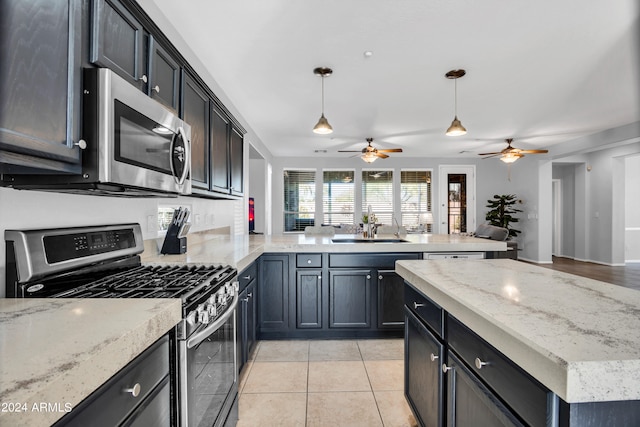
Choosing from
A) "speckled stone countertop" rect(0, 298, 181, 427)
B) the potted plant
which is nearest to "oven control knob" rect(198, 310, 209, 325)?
"speckled stone countertop" rect(0, 298, 181, 427)

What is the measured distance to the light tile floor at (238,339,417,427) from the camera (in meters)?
1.84

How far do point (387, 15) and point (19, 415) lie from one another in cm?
264

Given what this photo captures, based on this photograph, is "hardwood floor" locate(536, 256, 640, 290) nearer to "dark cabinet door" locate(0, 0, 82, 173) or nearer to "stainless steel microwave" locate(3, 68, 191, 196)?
"stainless steel microwave" locate(3, 68, 191, 196)

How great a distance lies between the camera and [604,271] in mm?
6242

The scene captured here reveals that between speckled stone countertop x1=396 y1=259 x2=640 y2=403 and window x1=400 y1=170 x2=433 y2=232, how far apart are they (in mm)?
6716

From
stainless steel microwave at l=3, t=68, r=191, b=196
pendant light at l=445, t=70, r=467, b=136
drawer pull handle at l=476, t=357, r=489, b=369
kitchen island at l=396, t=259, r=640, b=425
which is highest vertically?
pendant light at l=445, t=70, r=467, b=136

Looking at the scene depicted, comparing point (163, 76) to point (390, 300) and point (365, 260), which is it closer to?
point (365, 260)

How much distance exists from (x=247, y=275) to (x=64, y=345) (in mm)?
1618

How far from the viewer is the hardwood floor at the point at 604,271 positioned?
5.33 meters

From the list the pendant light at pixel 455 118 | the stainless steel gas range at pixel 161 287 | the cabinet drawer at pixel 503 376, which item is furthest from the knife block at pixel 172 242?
the pendant light at pixel 455 118

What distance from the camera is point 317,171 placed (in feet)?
26.3

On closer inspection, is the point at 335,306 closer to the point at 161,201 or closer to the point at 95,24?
the point at 161,201

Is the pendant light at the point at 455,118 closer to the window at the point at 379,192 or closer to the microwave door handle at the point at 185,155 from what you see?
the microwave door handle at the point at 185,155

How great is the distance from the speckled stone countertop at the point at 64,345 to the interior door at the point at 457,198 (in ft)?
26.2
